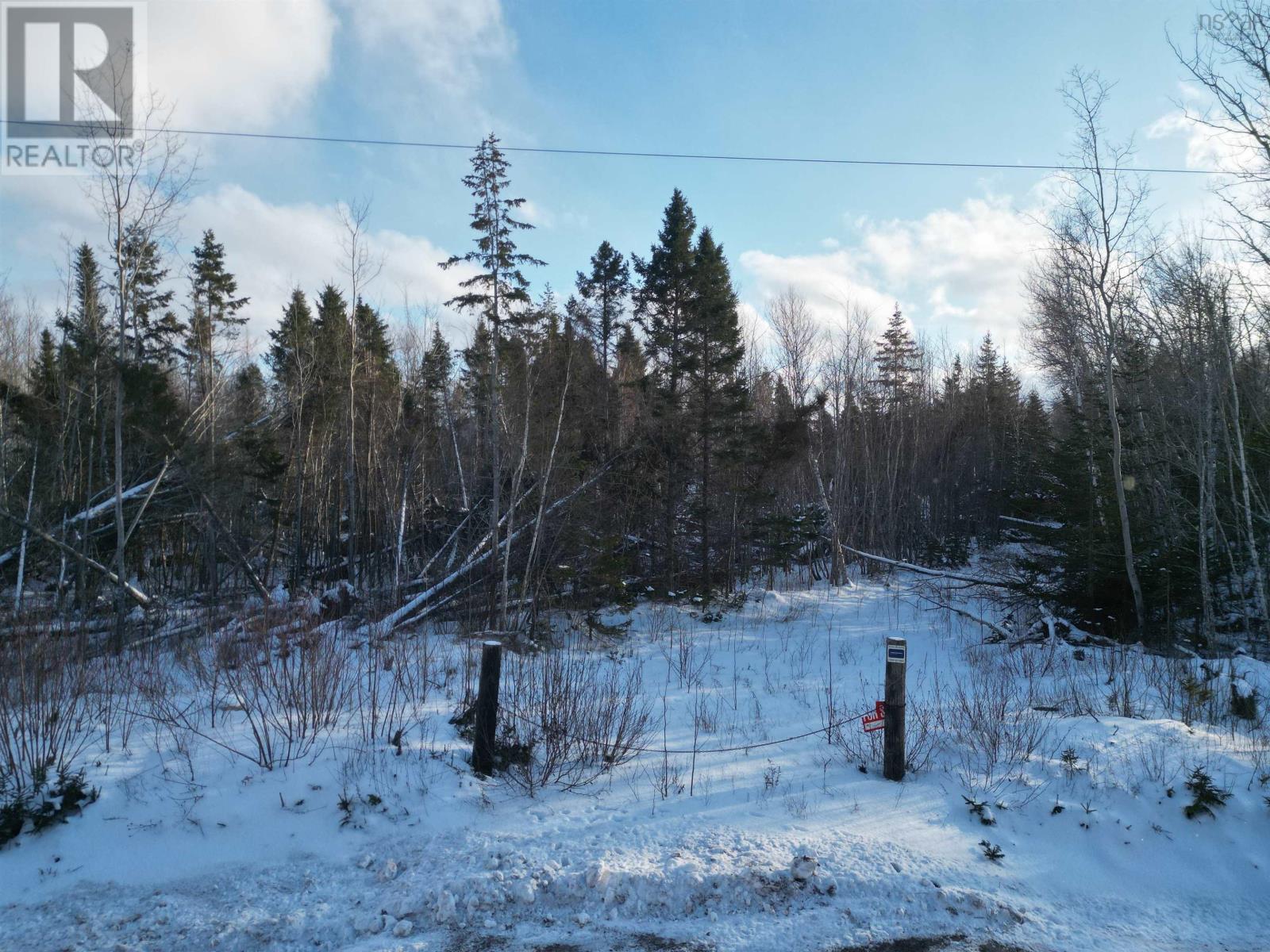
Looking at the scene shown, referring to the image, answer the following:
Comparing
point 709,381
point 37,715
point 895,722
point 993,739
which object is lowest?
point 993,739

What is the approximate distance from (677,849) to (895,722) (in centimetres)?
225

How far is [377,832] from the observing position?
4.84 m

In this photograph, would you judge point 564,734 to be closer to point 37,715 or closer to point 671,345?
point 37,715

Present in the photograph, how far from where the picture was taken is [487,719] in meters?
5.70

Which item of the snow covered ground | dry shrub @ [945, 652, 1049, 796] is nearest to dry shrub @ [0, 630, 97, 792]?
the snow covered ground

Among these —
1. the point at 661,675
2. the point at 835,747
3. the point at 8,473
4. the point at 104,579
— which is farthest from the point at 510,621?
the point at 8,473

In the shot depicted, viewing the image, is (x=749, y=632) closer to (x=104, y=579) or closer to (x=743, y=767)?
(x=743, y=767)

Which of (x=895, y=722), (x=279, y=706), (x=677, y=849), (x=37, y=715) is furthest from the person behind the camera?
(x=279, y=706)

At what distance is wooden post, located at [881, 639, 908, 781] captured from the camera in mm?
5820

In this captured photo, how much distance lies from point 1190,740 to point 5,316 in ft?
110

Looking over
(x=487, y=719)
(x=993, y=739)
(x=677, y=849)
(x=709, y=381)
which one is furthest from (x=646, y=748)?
(x=709, y=381)

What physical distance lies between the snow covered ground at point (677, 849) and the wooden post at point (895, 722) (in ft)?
0.60

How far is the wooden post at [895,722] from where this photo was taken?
5.82 meters

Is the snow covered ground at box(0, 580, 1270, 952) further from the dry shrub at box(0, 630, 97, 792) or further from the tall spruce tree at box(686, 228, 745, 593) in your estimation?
the tall spruce tree at box(686, 228, 745, 593)
